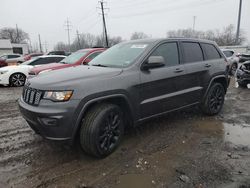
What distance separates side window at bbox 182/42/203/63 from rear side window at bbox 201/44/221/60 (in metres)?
0.24

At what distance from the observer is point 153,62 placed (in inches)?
133

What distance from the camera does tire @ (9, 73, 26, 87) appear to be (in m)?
9.48

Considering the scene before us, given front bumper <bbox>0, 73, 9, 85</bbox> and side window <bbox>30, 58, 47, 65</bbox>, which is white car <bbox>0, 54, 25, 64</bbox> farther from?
front bumper <bbox>0, 73, 9, 85</bbox>

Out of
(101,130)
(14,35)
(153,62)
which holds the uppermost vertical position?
(14,35)

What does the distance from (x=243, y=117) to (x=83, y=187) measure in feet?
13.6

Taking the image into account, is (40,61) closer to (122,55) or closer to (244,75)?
(122,55)

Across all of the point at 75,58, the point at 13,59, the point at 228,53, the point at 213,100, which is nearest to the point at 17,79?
the point at 75,58

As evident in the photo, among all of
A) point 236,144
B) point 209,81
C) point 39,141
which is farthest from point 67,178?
point 209,81

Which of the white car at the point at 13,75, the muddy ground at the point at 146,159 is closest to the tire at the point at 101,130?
the muddy ground at the point at 146,159

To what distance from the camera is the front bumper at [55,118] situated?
265 centimetres

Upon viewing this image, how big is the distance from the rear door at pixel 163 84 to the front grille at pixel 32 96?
1.53m

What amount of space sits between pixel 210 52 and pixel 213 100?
111 centimetres

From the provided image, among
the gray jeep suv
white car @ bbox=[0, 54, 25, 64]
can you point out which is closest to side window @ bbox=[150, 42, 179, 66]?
the gray jeep suv

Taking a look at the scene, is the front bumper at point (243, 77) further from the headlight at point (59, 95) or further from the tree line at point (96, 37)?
the tree line at point (96, 37)
